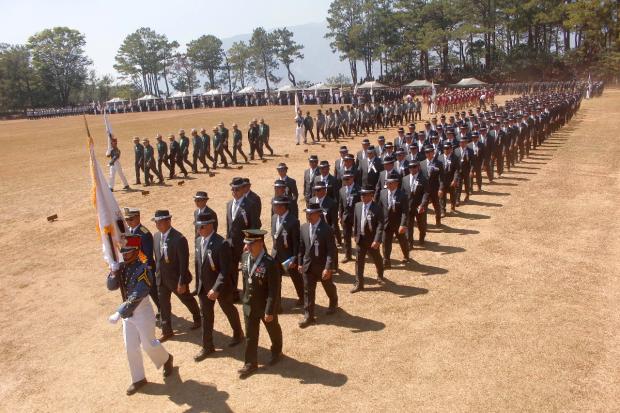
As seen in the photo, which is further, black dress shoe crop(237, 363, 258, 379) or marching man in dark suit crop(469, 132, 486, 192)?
marching man in dark suit crop(469, 132, 486, 192)

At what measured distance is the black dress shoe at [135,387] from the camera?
6.34 meters

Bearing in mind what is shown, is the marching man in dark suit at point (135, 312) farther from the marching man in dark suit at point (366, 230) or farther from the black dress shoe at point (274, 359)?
the marching man in dark suit at point (366, 230)

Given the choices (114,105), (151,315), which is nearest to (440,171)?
(151,315)

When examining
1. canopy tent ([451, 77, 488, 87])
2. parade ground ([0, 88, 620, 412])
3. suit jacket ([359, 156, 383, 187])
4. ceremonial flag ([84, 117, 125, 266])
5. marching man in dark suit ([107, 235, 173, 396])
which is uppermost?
canopy tent ([451, 77, 488, 87])

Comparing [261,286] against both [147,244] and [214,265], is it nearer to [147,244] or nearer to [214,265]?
[214,265]

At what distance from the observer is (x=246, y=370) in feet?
21.2

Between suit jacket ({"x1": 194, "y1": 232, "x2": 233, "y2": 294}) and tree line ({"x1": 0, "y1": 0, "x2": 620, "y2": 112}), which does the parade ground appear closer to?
suit jacket ({"x1": 194, "y1": 232, "x2": 233, "y2": 294})

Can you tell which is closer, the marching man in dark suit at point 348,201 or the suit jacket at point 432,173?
the marching man in dark suit at point 348,201

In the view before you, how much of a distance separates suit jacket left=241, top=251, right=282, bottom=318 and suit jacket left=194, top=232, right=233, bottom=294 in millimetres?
532

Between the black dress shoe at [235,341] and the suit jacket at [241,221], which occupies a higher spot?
the suit jacket at [241,221]

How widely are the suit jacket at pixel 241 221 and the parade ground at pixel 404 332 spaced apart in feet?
4.37

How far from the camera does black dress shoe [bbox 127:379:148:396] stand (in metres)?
6.34

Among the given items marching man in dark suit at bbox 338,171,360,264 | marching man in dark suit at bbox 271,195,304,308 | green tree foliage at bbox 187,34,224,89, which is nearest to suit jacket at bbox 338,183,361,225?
marching man in dark suit at bbox 338,171,360,264

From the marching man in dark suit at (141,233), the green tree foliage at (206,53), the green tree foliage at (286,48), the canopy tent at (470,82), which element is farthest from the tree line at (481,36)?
the marching man in dark suit at (141,233)
